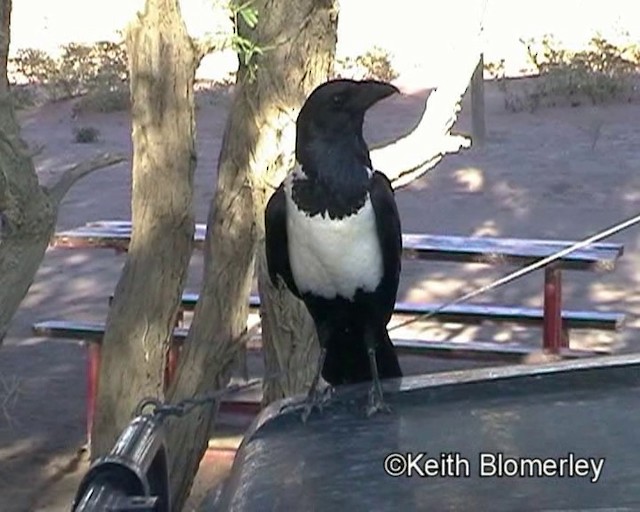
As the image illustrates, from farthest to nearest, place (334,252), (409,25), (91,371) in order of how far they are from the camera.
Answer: (409,25) → (91,371) → (334,252)

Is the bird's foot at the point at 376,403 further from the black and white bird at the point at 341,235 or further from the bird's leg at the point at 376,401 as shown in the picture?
the black and white bird at the point at 341,235

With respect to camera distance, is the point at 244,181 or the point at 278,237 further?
the point at 244,181

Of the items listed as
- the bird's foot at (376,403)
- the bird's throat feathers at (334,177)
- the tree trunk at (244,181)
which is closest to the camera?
the bird's foot at (376,403)

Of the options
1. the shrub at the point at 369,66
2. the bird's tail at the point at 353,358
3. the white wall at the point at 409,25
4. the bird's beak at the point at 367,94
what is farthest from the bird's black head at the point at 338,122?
the shrub at the point at 369,66

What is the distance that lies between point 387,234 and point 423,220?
26.7 ft

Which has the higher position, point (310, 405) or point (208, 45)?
point (208, 45)

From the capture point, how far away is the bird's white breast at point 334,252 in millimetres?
3582

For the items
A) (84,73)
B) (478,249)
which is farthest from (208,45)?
(84,73)

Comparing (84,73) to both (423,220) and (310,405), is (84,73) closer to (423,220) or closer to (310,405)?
(423,220)

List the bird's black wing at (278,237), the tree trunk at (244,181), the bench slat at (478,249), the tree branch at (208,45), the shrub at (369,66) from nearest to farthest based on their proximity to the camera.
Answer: the bird's black wing at (278,237), the tree branch at (208,45), the tree trunk at (244,181), the bench slat at (478,249), the shrub at (369,66)

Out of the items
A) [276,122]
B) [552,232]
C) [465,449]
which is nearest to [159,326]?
[276,122]

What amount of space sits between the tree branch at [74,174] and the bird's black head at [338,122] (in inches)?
29.9

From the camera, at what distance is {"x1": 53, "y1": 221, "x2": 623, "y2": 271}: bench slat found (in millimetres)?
7133

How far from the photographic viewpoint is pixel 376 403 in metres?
2.60
